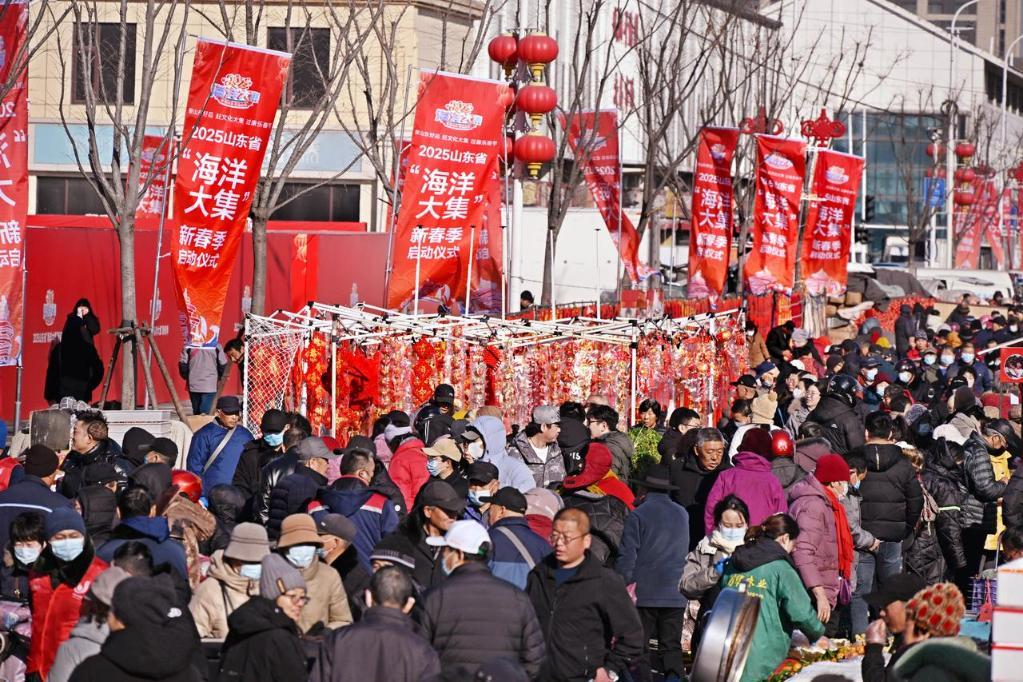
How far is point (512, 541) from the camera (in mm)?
9273

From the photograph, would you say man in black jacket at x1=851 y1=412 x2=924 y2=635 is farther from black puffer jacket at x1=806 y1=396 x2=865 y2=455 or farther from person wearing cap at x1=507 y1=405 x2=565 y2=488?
black puffer jacket at x1=806 y1=396 x2=865 y2=455

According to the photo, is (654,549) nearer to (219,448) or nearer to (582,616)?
(582,616)

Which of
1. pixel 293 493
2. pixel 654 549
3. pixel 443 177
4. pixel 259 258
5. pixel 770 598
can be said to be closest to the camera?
pixel 770 598

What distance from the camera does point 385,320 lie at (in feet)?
60.8

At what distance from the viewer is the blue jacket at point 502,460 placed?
39.9 feet

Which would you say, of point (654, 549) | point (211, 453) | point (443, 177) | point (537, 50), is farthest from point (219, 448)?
point (537, 50)

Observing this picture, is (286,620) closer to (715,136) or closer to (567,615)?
(567,615)

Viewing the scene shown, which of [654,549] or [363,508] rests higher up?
[363,508]

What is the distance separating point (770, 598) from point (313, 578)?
7.37 ft

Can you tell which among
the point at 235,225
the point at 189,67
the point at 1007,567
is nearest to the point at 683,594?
the point at 1007,567

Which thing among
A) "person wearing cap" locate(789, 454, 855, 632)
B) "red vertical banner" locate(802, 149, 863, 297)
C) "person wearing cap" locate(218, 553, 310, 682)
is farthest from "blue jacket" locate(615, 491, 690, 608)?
"red vertical banner" locate(802, 149, 863, 297)

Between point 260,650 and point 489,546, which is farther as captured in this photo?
point 489,546

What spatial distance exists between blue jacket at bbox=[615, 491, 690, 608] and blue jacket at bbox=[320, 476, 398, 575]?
4.33 ft

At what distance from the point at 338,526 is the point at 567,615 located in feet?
4.20
